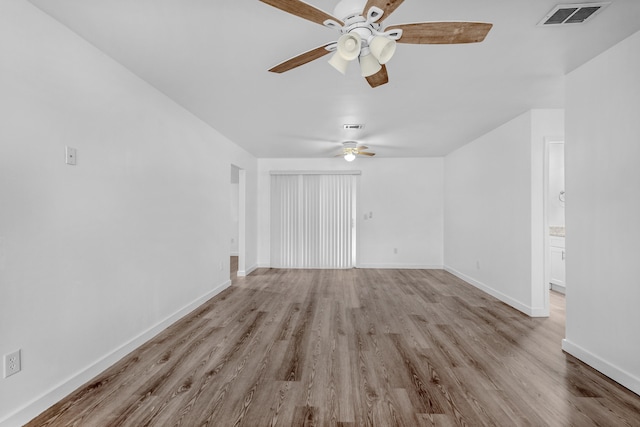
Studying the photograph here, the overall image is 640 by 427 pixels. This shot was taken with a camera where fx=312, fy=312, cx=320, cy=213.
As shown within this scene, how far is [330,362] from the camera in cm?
250

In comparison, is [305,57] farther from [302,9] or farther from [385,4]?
[385,4]

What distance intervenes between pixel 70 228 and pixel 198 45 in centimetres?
155

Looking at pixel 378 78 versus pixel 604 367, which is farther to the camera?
pixel 604 367

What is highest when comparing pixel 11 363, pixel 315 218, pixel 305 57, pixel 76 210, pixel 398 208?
pixel 305 57

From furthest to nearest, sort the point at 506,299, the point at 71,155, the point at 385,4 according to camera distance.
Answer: the point at 506,299 < the point at 71,155 < the point at 385,4

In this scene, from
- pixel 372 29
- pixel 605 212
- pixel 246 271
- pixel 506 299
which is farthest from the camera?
pixel 246 271

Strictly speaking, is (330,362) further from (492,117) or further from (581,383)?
(492,117)

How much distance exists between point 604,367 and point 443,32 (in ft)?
8.80

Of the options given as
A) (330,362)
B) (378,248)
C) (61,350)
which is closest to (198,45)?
(61,350)

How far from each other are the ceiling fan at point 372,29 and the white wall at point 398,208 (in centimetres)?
509

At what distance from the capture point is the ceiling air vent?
1.86 meters

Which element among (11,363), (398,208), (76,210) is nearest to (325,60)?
(76,210)

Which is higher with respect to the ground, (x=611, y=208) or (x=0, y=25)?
(x=0, y=25)

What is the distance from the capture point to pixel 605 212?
2.42 meters
